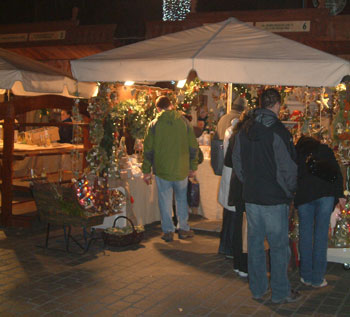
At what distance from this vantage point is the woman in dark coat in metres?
4.81

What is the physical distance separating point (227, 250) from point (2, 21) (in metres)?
14.6

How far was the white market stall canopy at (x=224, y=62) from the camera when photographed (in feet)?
16.7

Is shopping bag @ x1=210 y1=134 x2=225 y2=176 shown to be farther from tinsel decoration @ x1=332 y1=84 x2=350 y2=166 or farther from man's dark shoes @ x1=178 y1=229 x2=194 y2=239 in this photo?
tinsel decoration @ x1=332 y1=84 x2=350 y2=166

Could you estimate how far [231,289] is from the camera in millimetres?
4949

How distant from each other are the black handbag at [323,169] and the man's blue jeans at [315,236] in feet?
0.79

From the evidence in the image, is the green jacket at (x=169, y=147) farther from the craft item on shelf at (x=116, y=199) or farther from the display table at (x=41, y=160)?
the display table at (x=41, y=160)

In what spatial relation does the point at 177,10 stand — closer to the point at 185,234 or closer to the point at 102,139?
the point at 102,139

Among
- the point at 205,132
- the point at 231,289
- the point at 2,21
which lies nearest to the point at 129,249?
the point at 231,289

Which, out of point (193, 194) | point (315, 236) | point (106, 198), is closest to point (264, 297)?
point (315, 236)

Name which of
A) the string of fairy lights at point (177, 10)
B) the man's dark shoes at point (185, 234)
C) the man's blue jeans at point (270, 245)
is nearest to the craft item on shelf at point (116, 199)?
the man's dark shoes at point (185, 234)

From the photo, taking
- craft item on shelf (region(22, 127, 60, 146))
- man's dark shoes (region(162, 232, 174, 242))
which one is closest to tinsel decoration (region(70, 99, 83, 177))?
craft item on shelf (region(22, 127, 60, 146))

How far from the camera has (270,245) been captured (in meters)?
4.49

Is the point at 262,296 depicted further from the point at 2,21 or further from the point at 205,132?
the point at 2,21

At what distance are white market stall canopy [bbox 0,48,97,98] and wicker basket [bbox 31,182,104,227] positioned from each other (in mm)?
1375
